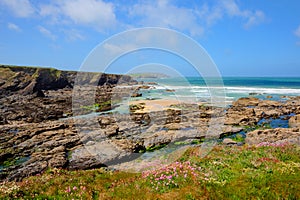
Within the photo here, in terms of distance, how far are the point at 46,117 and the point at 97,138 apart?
670 inches

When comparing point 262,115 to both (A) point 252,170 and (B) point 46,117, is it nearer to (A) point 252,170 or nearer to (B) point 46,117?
(A) point 252,170

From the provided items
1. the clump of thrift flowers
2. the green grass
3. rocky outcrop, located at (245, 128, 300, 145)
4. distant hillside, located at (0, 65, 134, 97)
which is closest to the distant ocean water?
rocky outcrop, located at (245, 128, 300, 145)

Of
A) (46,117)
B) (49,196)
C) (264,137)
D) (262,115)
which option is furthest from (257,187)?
(46,117)

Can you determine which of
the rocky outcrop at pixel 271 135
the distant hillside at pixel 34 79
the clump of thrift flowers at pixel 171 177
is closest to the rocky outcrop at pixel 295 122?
the rocky outcrop at pixel 271 135

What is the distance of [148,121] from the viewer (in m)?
33.5

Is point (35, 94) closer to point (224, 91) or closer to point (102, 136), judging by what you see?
point (102, 136)

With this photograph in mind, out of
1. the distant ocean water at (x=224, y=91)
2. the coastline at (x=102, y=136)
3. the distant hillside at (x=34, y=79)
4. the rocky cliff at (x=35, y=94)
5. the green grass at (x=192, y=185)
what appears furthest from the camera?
the distant hillside at (x=34, y=79)

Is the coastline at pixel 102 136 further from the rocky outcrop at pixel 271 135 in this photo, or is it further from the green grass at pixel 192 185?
the green grass at pixel 192 185

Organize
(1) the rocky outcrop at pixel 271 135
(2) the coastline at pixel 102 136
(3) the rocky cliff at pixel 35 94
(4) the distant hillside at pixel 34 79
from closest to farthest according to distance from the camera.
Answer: (2) the coastline at pixel 102 136
(1) the rocky outcrop at pixel 271 135
(3) the rocky cliff at pixel 35 94
(4) the distant hillside at pixel 34 79

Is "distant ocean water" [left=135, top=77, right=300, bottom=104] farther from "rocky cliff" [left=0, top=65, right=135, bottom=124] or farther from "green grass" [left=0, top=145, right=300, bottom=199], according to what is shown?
"green grass" [left=0, top=145, right=300, bottom=199]

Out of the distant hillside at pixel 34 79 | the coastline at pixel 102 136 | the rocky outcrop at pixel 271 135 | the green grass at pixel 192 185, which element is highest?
the distant hillside at pixel 34 79

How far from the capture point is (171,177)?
8.20 metres

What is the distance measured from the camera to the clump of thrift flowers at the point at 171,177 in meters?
7.79

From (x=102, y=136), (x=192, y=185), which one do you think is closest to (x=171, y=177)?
(x=192, y=185)
